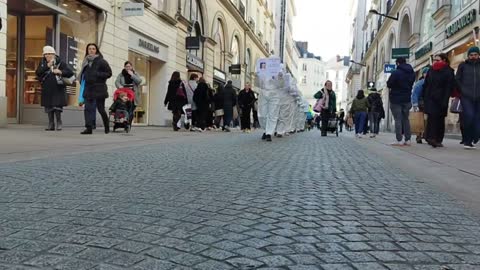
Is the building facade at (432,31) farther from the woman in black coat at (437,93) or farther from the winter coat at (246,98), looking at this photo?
the winter coat at (246,98)

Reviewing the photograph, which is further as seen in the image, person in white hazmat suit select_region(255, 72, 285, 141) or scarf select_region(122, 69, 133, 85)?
scarf select_region(122, 69, 133, 85)

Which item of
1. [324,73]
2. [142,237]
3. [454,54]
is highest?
[324,73]

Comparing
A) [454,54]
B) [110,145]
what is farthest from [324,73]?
[110,145]

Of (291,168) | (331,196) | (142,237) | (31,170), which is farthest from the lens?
(291,168)

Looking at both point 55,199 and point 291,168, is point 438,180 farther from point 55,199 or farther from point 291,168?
point 55,199

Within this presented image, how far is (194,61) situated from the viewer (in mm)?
25969

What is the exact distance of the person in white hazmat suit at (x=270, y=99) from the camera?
37.9 ft

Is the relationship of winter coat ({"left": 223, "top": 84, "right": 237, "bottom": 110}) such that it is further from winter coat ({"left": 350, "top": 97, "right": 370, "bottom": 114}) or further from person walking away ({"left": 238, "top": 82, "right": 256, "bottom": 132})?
winter coat ({"left": 350, "top": 97, "right": 370, "bottom": 114})

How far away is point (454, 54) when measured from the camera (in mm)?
18672

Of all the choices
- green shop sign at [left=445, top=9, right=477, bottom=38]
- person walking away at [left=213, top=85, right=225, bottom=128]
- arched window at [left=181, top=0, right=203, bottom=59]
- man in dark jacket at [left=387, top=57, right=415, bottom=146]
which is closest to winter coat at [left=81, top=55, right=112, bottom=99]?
man in dark jacket at [left=387, top=57, right=415, bottom=146]

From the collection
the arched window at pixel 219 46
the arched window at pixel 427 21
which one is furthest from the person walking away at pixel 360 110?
the arched window at pixel 219 46

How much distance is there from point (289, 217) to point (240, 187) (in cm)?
122

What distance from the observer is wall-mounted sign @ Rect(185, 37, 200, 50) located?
23987 millimetres

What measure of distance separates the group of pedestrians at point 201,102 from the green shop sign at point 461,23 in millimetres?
7467
